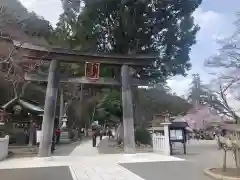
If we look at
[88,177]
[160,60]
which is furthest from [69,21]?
[88,177]

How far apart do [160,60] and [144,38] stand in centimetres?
225

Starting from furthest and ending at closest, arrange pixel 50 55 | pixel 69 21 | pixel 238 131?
pixel 69 21
pixel 50 55
pixel 238 131

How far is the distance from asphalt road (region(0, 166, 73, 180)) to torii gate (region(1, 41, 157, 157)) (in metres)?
3.26

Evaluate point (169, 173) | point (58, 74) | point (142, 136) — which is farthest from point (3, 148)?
point (142, 136)

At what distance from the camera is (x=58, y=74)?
14227 millimetres

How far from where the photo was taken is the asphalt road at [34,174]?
8.16 metres

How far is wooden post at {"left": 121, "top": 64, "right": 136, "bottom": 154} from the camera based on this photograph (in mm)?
14031

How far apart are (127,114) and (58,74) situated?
4.37m

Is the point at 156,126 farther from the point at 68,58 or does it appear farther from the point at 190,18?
the point at 190,18

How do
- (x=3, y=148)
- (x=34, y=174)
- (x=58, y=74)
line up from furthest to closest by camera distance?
(x=58, y=74) → (x=3, y=148) → (x=34, y=174)

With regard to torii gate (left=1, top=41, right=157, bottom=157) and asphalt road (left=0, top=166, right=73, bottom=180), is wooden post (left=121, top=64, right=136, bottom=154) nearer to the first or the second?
torii gate (left=1, top=41, right=157, bottom=157)

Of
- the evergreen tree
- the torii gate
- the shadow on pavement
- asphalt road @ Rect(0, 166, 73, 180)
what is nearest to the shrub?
the evergreen tree

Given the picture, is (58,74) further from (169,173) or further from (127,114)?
(169,173)

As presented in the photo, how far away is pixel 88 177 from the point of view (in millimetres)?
8055
